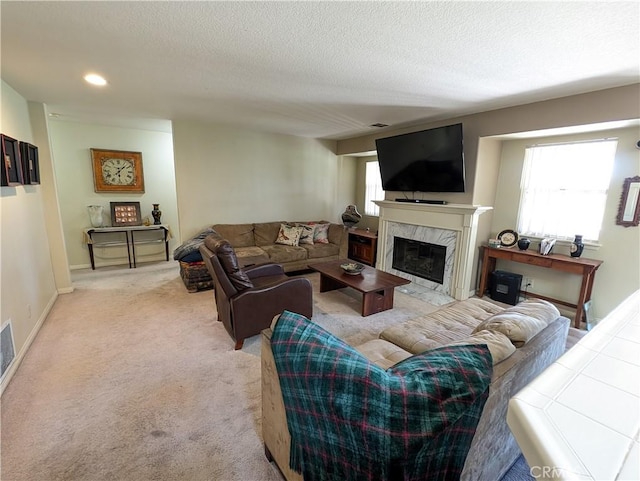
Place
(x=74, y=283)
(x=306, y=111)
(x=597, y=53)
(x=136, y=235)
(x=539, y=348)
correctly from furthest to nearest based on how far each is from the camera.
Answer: (x=136, y=235) < (x=74, y=283) < (x=306, y=111) < (x=597, y=53) < (x=539, y=348)

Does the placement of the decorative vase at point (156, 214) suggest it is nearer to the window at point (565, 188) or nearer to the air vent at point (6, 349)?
the air vent at point (6, 349)

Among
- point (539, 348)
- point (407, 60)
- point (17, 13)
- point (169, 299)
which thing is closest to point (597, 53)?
point (407, 60)

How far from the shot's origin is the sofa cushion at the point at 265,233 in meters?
4.93

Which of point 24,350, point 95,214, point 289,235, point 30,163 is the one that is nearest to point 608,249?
point 289,235

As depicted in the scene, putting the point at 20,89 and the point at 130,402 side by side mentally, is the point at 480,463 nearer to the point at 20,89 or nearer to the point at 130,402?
the point at 130,402

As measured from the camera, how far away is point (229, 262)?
95.5 inches

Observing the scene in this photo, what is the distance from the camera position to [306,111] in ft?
11.8

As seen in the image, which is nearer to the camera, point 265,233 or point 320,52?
point 320,52

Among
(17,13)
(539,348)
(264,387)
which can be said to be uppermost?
(17,13)

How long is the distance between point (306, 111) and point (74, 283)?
409 cm

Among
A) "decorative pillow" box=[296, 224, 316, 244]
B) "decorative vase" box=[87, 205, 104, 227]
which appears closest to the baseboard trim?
"decorative vase" box=[87, 205, 104, 227]

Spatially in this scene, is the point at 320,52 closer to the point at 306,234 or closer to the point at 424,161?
the point at 424,161

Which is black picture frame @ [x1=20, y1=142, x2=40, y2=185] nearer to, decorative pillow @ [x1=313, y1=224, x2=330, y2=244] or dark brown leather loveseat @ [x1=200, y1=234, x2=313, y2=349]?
dark brown leather loveseat @ [x1=200, y1=234, x2=313, y2=349]

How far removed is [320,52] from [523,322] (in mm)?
2087
